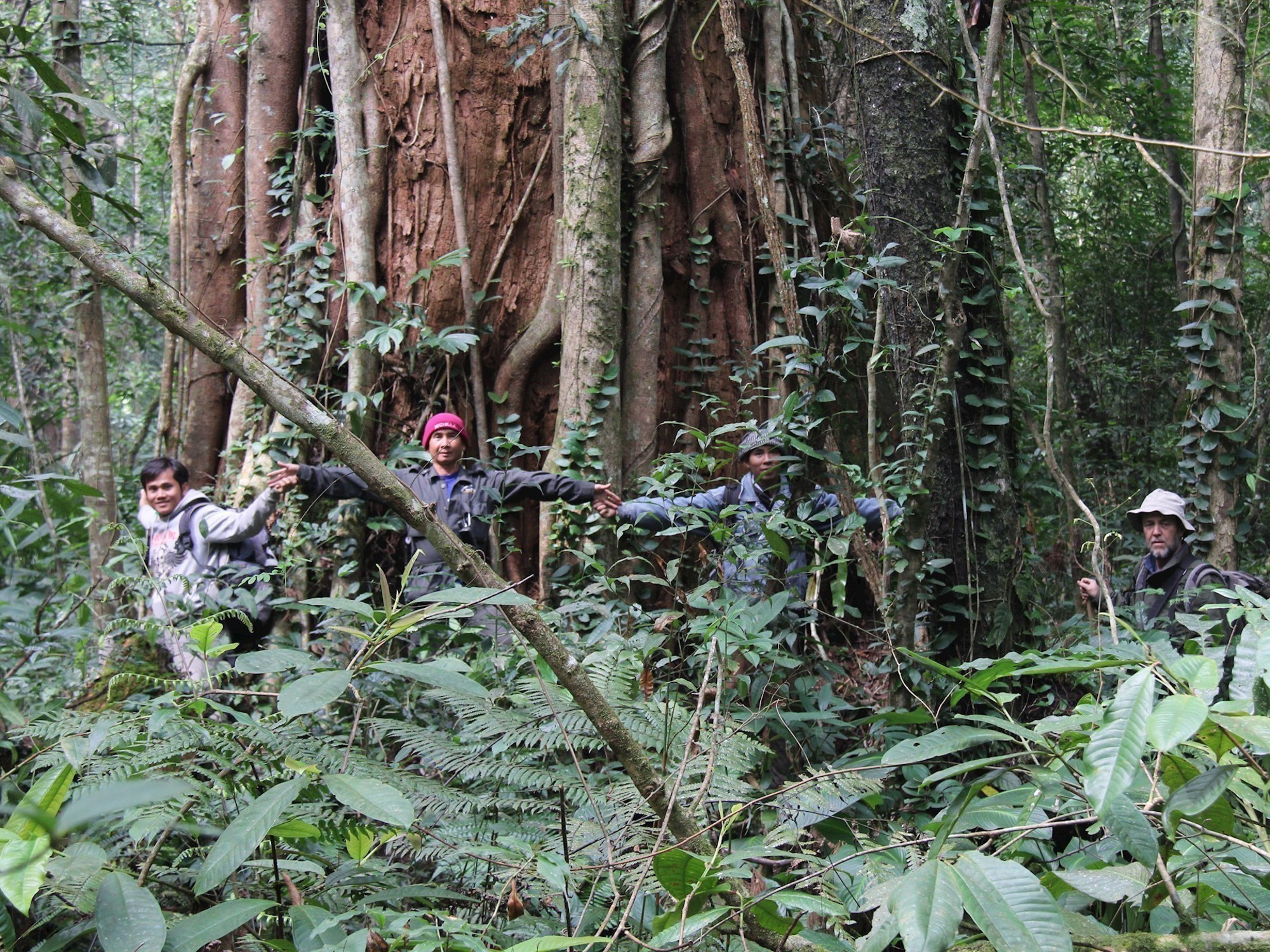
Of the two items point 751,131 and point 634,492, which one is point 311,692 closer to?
point 751,131

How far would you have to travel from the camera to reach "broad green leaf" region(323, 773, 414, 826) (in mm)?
1546

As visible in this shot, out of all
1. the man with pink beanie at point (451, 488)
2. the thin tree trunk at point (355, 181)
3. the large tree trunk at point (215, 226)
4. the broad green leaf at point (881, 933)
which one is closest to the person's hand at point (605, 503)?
the man with pink beanie at point (451, 488)

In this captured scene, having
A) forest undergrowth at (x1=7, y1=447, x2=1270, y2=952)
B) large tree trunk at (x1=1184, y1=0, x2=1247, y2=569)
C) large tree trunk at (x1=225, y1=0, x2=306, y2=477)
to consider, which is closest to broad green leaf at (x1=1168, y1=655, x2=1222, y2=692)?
forest undergrowth at (x1=7, y1=447, x2=1270, y2=952)

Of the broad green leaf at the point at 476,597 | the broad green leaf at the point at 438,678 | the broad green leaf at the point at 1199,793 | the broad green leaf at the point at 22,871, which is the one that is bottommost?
the broad green leaf at the point at 22,871

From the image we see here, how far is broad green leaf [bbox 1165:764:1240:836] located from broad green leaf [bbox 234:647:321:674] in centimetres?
140

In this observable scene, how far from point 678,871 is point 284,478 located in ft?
13.4

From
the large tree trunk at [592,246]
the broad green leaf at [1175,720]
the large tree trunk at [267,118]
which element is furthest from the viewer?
the large tree trunk at [267,118]

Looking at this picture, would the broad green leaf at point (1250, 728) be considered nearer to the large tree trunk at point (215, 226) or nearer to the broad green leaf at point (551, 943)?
the broad green leaf at point (551, 943)

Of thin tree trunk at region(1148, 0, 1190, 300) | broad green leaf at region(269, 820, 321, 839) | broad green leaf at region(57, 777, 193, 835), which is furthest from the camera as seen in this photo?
thin tree trunk at region(1148, 0, 1190, 300)

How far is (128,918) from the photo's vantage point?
1.57 m

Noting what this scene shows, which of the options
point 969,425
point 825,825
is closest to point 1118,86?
point 969,425

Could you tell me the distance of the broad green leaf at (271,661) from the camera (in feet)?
5.65

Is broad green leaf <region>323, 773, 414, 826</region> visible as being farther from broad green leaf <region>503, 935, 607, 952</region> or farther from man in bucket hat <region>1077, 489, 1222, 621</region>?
man in bucket hat <region>1077, 489, 1222, 621</region>

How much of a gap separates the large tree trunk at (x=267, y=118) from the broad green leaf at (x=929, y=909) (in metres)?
6.09
